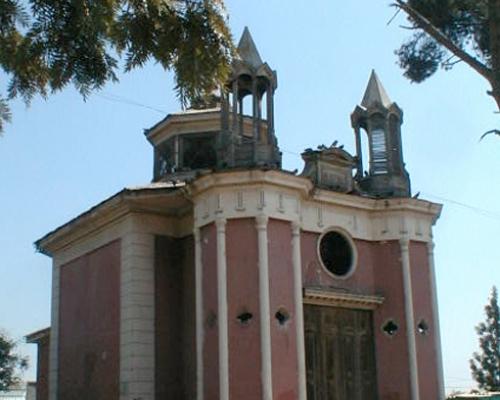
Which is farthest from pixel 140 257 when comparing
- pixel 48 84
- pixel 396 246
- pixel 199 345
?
pixel 48 84

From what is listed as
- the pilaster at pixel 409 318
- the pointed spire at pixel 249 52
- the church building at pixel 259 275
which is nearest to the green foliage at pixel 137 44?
the church building at pixel 259 275

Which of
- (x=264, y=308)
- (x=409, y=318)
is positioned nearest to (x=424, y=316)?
(x=409, y=318)

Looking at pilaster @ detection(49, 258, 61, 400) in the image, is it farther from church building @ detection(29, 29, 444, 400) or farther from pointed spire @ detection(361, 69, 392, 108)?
pointed spire @ detection(361, 69, 392, 108)

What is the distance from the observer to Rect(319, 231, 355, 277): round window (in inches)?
874

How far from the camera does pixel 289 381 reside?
19219 millimetres

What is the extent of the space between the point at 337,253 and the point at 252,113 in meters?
4.45

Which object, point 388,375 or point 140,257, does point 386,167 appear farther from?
point 140,257

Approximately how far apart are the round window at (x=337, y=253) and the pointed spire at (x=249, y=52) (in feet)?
15.8

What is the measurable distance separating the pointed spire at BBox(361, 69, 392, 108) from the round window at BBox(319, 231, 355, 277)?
14.3ft

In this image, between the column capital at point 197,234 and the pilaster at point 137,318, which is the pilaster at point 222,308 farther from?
the pilaster at point 137,318

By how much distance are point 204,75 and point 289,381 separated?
33.7 ft

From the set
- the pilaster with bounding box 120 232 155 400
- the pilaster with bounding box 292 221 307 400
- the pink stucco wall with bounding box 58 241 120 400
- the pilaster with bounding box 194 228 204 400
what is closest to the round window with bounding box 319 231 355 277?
the pilaster with bounding box 292 221 307 400

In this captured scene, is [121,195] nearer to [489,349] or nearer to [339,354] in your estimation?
[339,354]

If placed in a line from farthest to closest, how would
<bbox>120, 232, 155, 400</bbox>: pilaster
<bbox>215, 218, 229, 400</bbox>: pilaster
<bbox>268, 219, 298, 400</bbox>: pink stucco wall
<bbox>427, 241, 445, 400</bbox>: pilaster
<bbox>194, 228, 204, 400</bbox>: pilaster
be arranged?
1. <bbox>427, 241, 445, 400</bbox>: pilaster
2. <bbox>120, 232, 155, 400</bbox>: pilaster
3. <bbox>194, 228, 204, 400</bbox>: pilaster
4. <bbox>268, 219, 298, 400</bbox>: pink stucco wall
5. <bbox>215, 218, 229, 400</bbox>: pilaster
